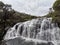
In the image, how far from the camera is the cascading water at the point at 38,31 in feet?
85.1

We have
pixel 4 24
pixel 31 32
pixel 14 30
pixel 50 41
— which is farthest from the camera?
pixel 4 24

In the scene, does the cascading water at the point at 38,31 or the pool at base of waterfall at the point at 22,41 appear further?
the pool at base of waterfall at the point at 22,41

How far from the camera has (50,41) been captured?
25562 mm

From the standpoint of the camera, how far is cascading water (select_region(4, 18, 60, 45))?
26.0 metres

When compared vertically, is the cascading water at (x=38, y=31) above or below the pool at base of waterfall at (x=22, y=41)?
above

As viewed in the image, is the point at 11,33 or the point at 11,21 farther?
the point at 11,21

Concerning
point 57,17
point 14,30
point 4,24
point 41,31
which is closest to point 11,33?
point 14,30

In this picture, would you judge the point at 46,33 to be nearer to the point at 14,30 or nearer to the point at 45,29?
the point at 45,29

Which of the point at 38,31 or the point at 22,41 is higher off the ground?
the point at 38,31

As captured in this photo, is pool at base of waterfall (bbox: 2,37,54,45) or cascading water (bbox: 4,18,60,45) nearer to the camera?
cascading water (bbox: 4,18,60,45)

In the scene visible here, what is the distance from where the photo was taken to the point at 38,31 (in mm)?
26953

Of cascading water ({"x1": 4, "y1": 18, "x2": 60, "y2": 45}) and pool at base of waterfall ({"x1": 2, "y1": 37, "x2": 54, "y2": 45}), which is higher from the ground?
cascading water ({"x1": 4, "y1": 18, "x2": 60, "y2": 45})

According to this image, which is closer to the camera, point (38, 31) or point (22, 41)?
point (38, 31)

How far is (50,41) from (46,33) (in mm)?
1321
